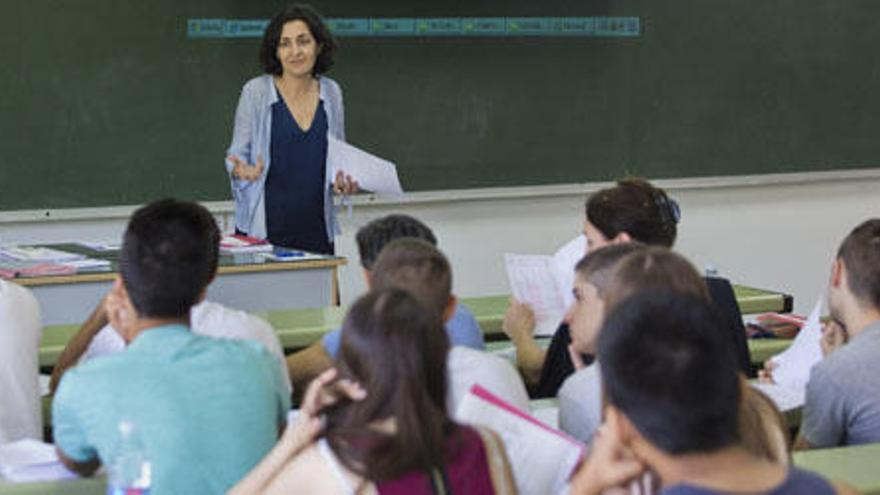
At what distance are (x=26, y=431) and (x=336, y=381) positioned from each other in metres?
1.27

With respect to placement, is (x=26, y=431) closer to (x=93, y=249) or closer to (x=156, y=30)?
(x=93, y=249)

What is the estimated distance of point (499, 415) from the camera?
2.16 metres

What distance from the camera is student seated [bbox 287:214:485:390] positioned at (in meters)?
3.17

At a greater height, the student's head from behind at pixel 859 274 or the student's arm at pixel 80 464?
the student's head from behind at pixel 859 274

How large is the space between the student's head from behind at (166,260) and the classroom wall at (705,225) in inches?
131

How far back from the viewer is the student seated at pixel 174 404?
2213 mm

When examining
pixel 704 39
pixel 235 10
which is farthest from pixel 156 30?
pixel 704 39

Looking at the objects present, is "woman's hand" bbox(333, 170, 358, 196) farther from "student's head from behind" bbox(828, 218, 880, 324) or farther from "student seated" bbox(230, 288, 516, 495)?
"student seated" bbox(230, 288, 516, 495)

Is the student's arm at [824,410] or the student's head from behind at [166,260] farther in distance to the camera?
the student's arm at [824,410]

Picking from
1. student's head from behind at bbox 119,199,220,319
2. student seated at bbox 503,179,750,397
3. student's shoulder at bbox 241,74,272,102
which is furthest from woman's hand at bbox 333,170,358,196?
student's head from behind at bbox 119,199,220,319

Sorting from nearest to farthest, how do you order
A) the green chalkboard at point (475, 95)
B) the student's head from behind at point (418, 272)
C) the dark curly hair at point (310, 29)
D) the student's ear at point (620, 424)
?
1. the student's ear at point (620, 424)
2. the student's head from behind at point (418, 272)
3. the dark curly hair at point (310, 29)
4. the green chalkboard at point (475, 95)

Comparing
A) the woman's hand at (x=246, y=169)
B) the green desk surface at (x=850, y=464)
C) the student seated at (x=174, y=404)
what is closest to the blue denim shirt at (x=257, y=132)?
the woman's hand at (x=246, y=169)

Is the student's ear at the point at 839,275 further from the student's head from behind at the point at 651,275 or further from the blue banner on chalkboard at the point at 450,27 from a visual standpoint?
the blue banner on chalkboard at the point at 450,27

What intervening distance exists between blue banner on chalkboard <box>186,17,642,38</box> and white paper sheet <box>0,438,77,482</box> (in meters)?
3.44
